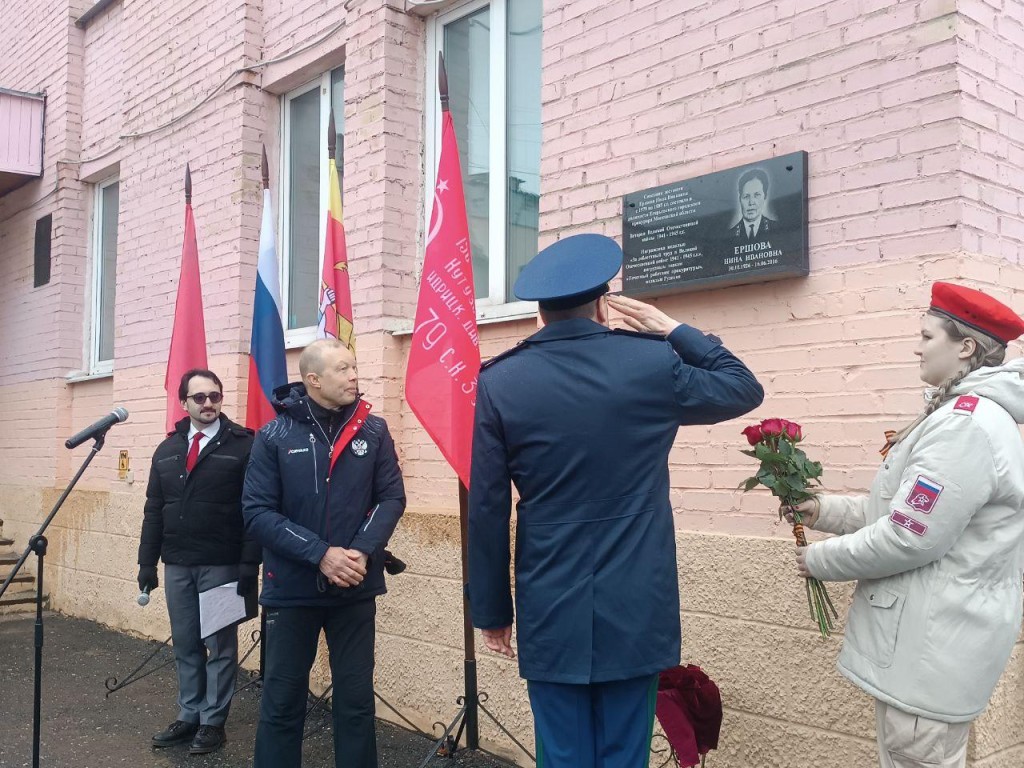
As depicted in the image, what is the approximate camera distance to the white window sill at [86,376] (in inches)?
327

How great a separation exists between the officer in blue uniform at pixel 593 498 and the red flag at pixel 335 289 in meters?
2.52

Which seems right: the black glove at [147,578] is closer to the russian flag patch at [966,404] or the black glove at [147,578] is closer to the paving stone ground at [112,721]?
the paving stone ground at [112,721]

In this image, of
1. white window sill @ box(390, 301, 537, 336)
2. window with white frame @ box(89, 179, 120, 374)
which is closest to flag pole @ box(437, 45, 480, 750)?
white window sill @ box(390, 301, 537, 336)

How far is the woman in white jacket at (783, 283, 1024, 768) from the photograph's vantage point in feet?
7.89

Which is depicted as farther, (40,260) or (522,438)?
(40,260)

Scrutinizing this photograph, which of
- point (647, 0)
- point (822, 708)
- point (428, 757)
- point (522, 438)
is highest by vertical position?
point (647, 0)

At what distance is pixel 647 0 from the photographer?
4.17 m

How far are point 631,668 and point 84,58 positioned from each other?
860 cm

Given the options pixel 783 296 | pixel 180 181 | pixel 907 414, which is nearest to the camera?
pixel 907 414

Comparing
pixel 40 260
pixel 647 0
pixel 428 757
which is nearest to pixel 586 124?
pixel 647 0

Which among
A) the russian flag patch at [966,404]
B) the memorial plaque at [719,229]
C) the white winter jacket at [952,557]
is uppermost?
the memorial plaque at [719,229]

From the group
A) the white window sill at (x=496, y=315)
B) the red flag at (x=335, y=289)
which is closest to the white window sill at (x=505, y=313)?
the white window sill at (x=496, y=315)

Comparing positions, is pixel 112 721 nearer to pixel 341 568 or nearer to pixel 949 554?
pixel 341 568

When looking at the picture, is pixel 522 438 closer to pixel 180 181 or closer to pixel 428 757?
pixel 428 757
